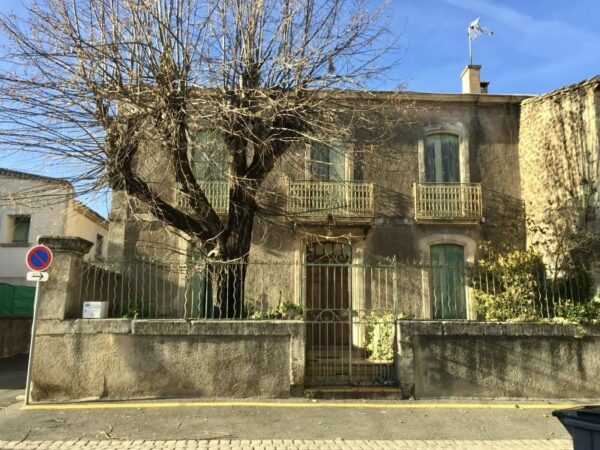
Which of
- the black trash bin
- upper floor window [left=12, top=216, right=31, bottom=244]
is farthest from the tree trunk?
upper floor window [left=12, top=216, right=31, bottom=244]

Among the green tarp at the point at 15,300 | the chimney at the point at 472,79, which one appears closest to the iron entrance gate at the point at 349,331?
the chimney at the point at 472,79

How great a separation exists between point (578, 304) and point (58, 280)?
824cm

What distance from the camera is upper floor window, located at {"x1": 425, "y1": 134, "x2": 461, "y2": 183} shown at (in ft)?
44.6

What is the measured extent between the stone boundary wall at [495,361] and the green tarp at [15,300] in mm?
11590

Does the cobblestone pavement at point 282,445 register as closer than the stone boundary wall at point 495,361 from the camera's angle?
Yes

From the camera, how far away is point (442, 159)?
13.7m

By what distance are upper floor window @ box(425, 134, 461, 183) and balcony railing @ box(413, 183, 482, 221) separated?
40cm

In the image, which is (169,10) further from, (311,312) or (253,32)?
(311,312)

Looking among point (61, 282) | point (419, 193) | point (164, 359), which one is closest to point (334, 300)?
point (164, 359)

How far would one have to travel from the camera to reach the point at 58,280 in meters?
7.89

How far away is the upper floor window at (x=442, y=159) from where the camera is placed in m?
13.6

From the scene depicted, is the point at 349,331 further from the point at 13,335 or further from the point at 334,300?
the point at 13,335

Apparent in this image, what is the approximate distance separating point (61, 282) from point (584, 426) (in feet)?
23.5

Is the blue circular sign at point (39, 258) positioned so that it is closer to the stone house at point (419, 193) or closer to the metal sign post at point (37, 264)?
the metal sign post at point (37, 264)
